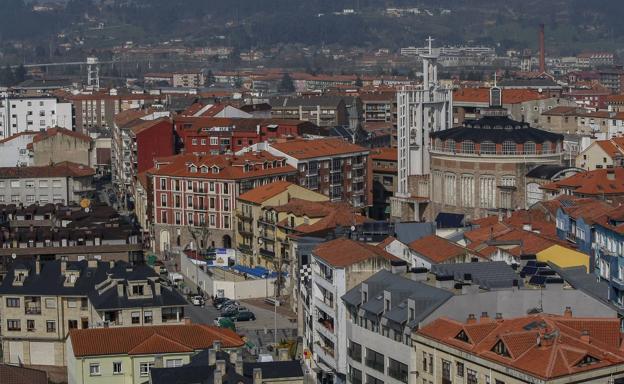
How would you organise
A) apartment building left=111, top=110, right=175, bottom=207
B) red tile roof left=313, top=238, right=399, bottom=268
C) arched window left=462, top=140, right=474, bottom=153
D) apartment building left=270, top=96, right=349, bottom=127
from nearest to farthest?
red tile roof left=313, top=238, right=399, bottom=268 → arched window left=462, top=140, right=474, bottom=153 → apartment building left=111, top=110, right=175, bottom=207 → apartment building left=270, top=96, right=349, bottom=127

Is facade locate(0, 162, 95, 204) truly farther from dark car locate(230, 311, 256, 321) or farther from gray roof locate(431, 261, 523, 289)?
gray roof locate(431, 261, 523, 289)

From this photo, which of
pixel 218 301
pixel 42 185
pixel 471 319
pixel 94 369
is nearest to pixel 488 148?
pixel 218 301

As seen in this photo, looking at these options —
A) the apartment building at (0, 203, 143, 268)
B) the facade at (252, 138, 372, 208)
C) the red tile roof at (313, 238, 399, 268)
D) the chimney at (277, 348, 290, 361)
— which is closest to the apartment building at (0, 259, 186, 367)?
the chimney at (277, 348, 290, 361)

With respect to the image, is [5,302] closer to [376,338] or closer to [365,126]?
[376,338]

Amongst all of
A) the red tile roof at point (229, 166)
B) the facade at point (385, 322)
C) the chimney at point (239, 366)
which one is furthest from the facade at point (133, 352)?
the red tile roof at point (229, 166)

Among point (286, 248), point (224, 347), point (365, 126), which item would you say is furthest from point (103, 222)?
point (365, 126)
